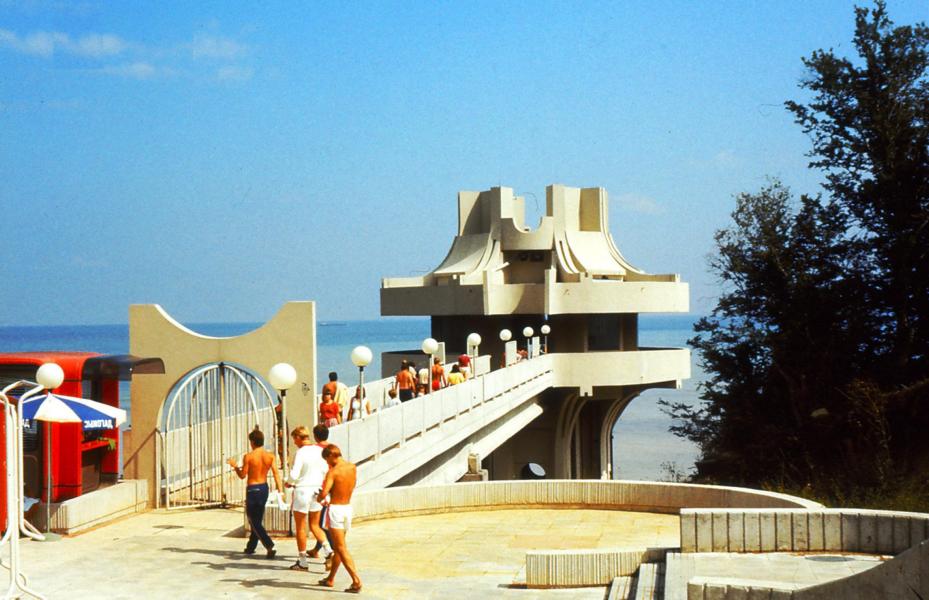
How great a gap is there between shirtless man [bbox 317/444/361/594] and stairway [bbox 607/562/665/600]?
Result: 8.26 feet

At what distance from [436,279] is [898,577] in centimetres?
3312

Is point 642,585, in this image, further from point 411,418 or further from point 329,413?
point 411,418

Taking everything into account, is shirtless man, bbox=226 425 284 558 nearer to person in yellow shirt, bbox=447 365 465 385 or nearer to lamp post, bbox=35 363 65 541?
lamp post, bbox=35 363 65 541

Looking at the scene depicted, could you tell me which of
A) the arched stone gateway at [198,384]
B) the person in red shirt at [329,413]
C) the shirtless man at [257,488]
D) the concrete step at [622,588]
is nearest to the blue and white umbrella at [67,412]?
the shirtless man at [257,488]

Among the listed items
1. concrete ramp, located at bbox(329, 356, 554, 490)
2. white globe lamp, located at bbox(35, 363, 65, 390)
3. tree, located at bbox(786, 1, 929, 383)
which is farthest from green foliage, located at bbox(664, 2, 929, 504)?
white globe lamp, located at bbox(35, 363, 65, 390)

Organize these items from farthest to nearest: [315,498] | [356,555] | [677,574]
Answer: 1. [356,555]
2. [315,498]
3. [677,574]

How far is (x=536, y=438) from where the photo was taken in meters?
41.9

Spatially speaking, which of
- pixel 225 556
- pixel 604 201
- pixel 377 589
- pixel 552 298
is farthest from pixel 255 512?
pixel 604 201

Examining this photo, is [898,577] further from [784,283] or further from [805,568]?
[784,283]

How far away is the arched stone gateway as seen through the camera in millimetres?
14492

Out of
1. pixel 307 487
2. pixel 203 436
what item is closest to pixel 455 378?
pixel 203 436

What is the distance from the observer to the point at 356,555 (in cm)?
1201

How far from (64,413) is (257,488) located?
2.30m

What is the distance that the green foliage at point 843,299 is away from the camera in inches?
1313
